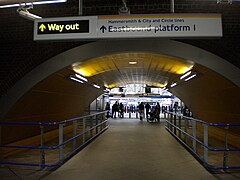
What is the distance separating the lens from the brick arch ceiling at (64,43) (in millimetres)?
6082

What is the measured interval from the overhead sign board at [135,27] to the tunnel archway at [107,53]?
6.49 feet

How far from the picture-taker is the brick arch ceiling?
608 centimetres

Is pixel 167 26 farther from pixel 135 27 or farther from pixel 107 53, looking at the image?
pixel 107 53

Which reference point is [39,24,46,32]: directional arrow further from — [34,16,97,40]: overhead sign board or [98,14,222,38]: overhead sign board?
[98,14,222,38]: overhead sign board

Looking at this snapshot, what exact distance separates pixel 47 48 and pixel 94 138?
4.63m

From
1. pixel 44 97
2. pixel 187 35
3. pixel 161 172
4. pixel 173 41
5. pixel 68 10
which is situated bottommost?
pixel 161 172

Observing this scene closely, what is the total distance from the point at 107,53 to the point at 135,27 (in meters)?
2.26

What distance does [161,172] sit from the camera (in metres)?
5.33

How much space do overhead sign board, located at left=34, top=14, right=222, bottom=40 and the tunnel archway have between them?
1.98 metres

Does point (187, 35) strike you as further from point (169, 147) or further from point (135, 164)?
point (169, 147)

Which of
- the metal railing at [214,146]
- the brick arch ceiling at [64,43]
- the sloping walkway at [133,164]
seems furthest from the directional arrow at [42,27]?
the metal railing at [214,146]

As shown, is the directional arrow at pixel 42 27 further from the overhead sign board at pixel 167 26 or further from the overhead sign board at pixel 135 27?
the overhead sign board at pixel 167 26

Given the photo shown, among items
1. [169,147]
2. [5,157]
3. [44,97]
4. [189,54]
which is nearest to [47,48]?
[44,97]

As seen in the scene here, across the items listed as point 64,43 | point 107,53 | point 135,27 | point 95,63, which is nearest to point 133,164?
point 107,53
